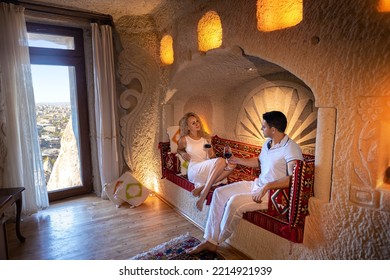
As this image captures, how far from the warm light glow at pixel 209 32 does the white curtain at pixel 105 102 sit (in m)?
1.46

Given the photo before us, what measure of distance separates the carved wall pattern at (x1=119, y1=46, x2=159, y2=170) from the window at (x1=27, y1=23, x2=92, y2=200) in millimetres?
580

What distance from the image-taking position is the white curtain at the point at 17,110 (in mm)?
Result: 3117

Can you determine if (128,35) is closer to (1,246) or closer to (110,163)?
(110,163)

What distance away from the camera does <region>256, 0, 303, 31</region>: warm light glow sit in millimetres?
2373

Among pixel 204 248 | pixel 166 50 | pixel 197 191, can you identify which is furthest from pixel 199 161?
pixel 166 50

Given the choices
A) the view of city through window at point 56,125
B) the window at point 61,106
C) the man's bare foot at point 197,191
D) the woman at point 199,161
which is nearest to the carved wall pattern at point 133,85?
the window at point 61,106

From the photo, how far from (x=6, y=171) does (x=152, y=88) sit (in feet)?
7.13

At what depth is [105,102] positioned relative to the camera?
12.6 feet

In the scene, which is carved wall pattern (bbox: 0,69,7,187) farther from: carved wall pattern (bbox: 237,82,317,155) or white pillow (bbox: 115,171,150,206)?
carved wall pattern (bbox: 237,82,317,155)

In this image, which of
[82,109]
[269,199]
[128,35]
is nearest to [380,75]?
[269,199]

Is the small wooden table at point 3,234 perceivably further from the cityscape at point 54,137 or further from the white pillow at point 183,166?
the white pillow at point 183,166

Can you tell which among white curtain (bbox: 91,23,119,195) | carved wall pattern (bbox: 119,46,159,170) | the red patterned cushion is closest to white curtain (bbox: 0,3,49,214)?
white curtain (bbox: 91,23,119,195)

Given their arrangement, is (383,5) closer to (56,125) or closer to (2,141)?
(2,141)

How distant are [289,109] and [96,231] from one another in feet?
8.61
